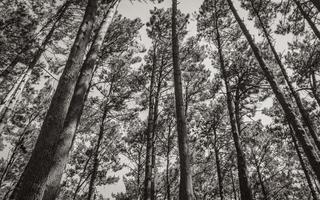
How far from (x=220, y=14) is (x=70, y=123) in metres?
9.88

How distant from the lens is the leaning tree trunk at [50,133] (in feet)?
8.74

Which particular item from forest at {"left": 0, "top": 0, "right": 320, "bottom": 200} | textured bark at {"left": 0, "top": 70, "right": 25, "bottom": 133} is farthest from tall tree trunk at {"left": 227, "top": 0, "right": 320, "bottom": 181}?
textured bark at {"left": 0, "top": 70, "right": 25, "bottom": 133}

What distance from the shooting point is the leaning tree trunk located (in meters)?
2.66

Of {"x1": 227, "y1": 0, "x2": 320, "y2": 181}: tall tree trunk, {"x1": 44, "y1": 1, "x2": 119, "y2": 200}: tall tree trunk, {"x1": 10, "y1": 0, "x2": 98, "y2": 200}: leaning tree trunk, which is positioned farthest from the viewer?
{"x1": 227, "y1": 0, "x2": 320, "y2": 181}: tall tree trunk

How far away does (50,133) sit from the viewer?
302 cm

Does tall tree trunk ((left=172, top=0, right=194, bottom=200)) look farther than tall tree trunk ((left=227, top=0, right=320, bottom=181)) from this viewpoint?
No

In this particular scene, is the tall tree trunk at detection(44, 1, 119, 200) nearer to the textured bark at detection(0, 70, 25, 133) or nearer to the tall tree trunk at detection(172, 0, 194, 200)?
the tall tree trunk at detection(172, 0, 194, 200)

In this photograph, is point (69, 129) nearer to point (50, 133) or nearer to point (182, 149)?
point (50, 133)

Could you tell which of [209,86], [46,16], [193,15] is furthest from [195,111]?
[46,16]

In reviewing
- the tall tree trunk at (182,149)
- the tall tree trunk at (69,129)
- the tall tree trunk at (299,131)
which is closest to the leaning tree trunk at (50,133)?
the tall tree trunk at (69,129)

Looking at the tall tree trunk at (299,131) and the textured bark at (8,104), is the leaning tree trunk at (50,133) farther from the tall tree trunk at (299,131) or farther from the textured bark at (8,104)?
the textured bark at (8,104)

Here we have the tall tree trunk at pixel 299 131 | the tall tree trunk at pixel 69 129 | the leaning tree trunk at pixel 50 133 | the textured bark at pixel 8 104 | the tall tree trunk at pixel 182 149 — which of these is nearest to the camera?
the leaning tree trunk at pixel 50 133

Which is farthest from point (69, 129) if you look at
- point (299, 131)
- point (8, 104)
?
point (8, 104)

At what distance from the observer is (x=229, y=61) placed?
1128cm
